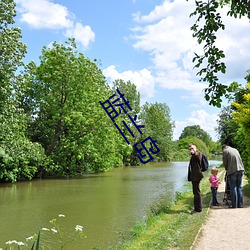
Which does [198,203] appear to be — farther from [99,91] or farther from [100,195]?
[99,91]

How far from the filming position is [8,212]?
1272 centimetres

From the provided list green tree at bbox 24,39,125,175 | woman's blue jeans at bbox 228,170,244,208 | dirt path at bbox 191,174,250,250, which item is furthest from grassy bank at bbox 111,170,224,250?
green tree at bbox 24,39,125,175

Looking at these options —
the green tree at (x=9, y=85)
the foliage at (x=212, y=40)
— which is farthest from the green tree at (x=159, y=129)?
the foliage at (x=212, y=40)

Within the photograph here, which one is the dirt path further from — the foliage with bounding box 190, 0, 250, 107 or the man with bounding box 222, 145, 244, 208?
the foliage with bounding box 190, 0, 250, 107

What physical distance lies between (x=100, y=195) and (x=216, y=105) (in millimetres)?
13721

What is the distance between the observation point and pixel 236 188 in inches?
392

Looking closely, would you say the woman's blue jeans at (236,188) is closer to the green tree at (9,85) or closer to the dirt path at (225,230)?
the dirt path at (225,230)

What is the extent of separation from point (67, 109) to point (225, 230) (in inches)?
838

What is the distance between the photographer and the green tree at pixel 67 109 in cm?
2752

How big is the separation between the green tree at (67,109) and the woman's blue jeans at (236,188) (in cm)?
1818

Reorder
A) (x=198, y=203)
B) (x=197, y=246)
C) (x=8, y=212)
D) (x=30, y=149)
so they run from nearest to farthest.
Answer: (x=197, y=246)
(x=198, y=203)
(x=8, y=212)
(x=30, y=149)

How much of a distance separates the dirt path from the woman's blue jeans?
0.22 metres

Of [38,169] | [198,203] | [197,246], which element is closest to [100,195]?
[198,203]

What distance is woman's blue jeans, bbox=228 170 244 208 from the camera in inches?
392
